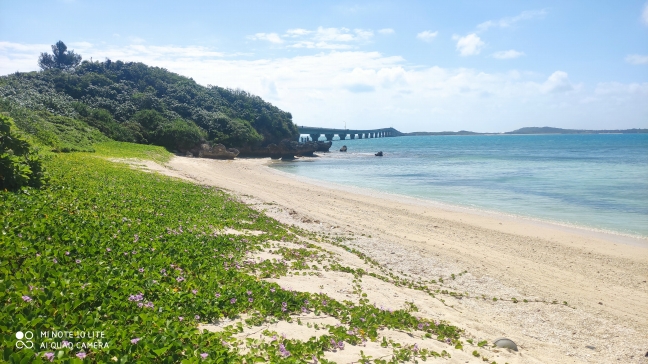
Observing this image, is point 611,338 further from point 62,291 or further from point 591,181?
point 591,181

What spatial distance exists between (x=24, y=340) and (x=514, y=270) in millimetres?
12855

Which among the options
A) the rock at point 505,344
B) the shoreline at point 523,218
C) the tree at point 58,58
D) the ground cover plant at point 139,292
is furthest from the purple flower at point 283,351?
the tree at point 58,58

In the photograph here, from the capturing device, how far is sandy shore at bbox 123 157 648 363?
323 inches

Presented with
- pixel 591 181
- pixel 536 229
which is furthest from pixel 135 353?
pixel 591 181

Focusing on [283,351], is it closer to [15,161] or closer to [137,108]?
[15,161]

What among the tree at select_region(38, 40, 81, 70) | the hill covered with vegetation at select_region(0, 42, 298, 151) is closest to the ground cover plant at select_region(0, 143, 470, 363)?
the hill covered with vegetation at select_region(0, 42, 298, 151)

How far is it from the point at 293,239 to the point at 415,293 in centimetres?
461

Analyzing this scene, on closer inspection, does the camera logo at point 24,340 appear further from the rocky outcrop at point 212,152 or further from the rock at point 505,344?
the rocky outcrop at point 212,152

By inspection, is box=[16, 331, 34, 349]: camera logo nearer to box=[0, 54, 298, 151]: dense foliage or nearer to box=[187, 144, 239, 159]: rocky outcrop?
box=[0, 54, 298, 151]: dense foliage

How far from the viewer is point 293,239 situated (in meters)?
12.9

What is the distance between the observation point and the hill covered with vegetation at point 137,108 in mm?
37378

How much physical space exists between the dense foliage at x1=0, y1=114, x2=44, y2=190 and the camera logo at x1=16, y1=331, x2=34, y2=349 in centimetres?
759

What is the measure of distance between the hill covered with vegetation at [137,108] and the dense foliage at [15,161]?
1545 centimetres

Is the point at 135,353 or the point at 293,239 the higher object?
the point at 135,353
